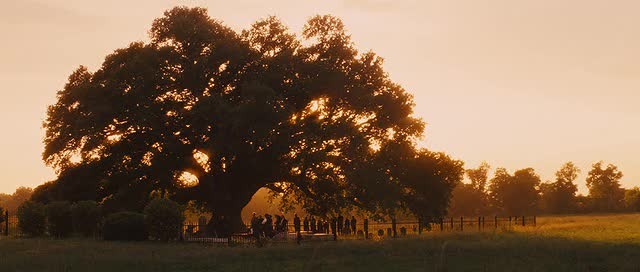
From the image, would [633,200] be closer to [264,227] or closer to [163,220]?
[264,227]

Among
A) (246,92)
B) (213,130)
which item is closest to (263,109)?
(246,92)

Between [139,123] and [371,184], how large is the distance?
15551 millimetres

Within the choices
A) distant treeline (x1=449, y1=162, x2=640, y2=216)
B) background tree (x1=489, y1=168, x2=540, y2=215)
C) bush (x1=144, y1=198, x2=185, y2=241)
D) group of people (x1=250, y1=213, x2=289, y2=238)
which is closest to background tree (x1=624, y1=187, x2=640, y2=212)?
distant treeline (x1=449, y1=162, x2=640, y2=216)

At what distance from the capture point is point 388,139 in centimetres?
4969

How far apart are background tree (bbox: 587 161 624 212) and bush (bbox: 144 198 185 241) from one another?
110 meters

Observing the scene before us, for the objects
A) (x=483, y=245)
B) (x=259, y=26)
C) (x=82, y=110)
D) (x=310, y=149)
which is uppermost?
(x=259, y=26)

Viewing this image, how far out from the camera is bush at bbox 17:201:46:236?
44.0 meters

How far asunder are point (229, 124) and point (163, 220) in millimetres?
8387

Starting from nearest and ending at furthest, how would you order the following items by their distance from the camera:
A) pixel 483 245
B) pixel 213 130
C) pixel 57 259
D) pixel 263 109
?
pixel 57 259 < pixel 483 245 < pixel 263 109 < pixel 213 130

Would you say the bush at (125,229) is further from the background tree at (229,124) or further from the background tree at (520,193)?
the background tree at (520,193)

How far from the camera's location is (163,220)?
3850 centimetres

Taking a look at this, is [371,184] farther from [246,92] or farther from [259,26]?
[259,26]

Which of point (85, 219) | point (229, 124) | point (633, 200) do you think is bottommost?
point (633, 200)

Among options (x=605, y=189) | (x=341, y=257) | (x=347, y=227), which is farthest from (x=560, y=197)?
(x=341, y=257)
